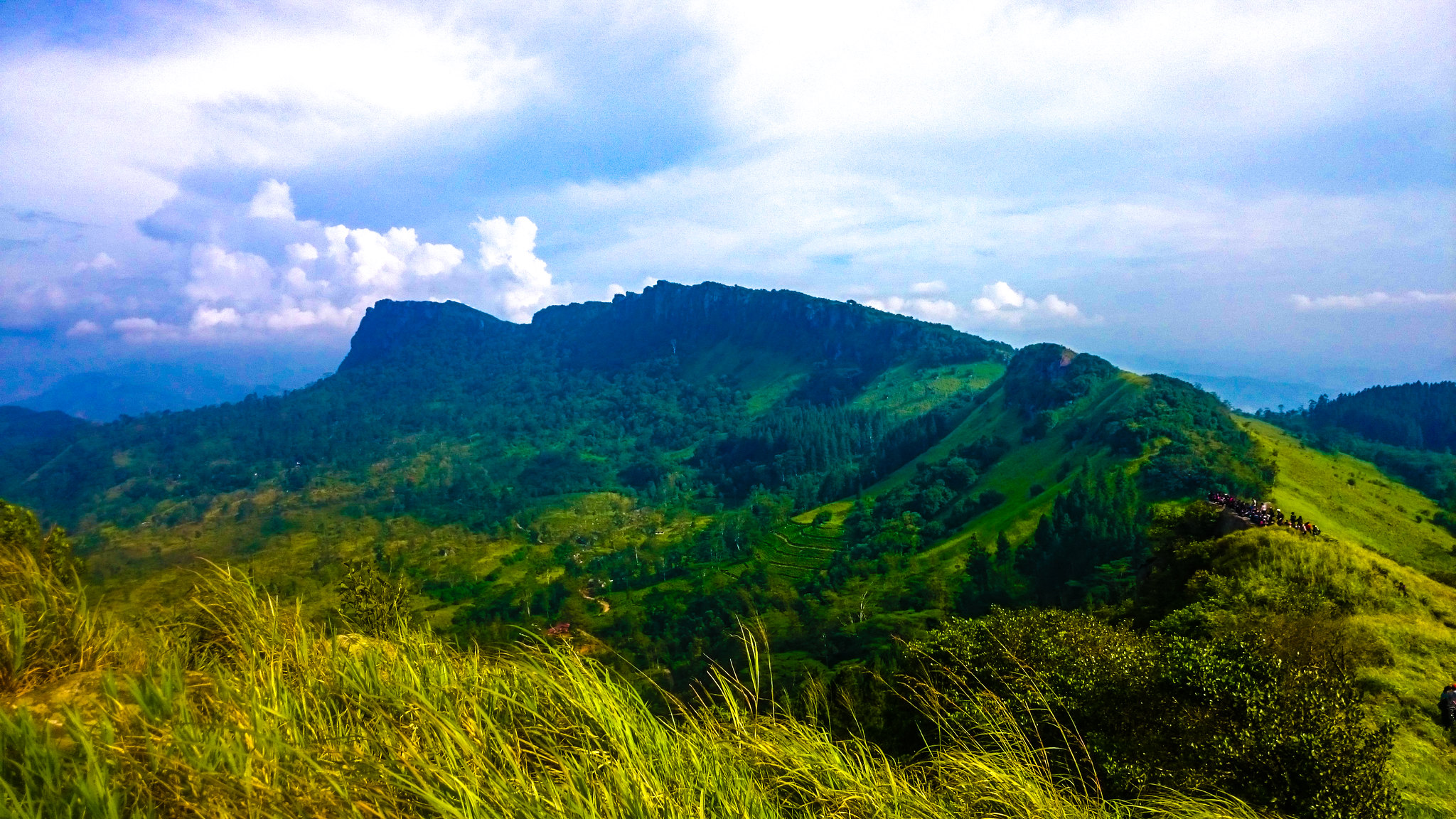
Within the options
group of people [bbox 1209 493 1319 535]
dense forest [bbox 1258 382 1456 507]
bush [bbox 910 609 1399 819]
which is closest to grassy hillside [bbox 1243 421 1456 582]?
dense forest [bbox 1258 382 1456 507]

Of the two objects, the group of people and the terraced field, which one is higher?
the group of people

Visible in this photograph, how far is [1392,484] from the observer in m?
93.7

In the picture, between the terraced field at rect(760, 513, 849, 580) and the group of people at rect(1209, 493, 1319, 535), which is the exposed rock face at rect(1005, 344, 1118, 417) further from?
the group of people at rect(1209, 493, 1319, 535)

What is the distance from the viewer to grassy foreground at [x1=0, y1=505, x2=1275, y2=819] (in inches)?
126

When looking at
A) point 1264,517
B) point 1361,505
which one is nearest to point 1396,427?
point 1361,505

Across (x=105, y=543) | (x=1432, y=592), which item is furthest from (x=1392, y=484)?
(x=105, y=543)

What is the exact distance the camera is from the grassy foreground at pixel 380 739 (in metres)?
3.19

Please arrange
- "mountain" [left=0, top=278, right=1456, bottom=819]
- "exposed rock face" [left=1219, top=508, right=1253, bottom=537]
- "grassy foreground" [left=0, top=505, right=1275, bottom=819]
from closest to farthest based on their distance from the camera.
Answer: "grassy foreground" [left=0, top=505, right=1275, bottom=819], "mountain" [left=0, top=278, right=1456, bottom=819], "exposed rock face" [left=1219, top=508, right=1253, bottom=537]

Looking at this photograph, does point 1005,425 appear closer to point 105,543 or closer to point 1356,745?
point 1356,745

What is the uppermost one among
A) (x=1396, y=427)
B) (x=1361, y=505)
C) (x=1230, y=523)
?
(x=1230, y=523)

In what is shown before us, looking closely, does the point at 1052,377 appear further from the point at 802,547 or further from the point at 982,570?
the point at 982,570

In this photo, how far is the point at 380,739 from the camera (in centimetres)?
371

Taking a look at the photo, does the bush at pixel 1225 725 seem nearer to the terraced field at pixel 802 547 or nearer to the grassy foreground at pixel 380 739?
the grassy foreground at pixel 380 739

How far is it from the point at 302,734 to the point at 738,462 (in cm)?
18812
